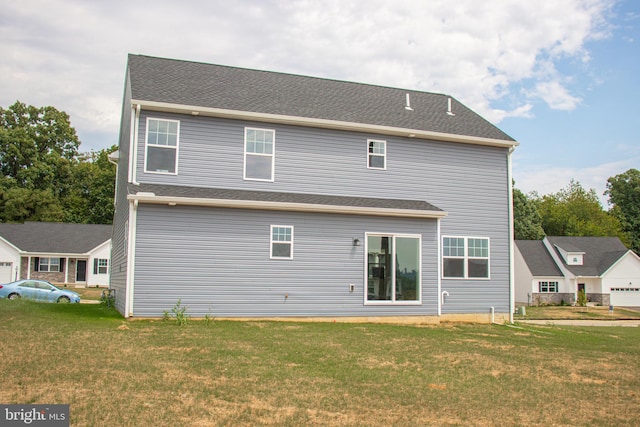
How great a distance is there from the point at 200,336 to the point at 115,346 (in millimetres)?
1959

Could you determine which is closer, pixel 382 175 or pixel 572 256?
pixel 382 175

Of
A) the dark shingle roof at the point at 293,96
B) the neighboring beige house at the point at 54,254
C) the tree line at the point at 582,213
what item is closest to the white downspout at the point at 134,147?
the dark shingle roof at the point at 293,96

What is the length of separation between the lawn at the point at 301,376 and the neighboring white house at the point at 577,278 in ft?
106

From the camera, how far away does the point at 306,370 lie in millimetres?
A: 8492

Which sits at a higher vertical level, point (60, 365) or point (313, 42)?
point (313, 42)

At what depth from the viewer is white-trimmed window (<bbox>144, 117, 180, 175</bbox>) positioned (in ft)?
48.1

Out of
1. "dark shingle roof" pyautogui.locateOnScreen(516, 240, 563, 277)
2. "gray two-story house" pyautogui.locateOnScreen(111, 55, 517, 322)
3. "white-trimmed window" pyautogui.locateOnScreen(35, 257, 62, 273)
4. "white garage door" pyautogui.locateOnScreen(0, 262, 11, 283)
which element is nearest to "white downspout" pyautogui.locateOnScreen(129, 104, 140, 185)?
"gray two-story house" pyautogui.locateOnScreen(111, 55, 517, 322)

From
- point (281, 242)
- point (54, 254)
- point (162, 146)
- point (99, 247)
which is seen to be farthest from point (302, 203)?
point (54, 254)

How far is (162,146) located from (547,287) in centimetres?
3733

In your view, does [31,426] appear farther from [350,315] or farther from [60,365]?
[350,315]

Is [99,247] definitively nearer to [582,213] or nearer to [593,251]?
[593,251]

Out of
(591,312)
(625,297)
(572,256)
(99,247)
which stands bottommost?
(591,312)

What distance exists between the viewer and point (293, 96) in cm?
1747

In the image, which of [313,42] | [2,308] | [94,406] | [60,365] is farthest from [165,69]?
[94,406]
